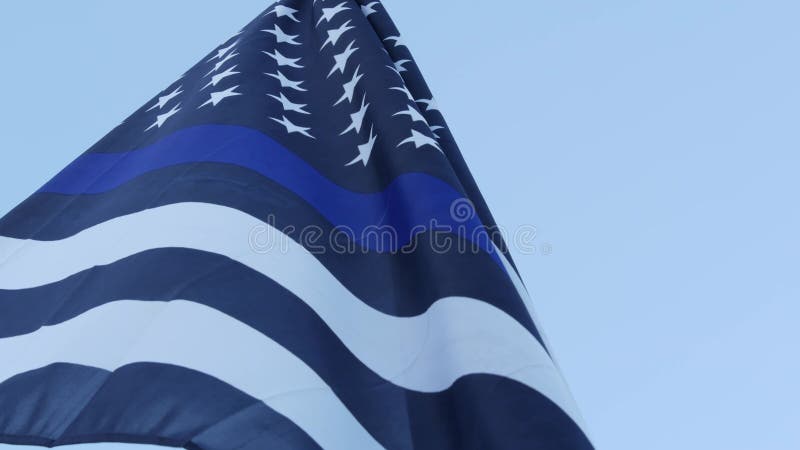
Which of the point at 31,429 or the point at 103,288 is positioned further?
the point at 103,288

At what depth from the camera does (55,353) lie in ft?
13.5

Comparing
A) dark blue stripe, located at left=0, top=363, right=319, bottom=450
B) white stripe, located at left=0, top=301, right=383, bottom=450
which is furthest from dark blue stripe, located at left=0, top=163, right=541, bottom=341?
dark blue stripe, located at left=0, top=363, right=319, bottom=450

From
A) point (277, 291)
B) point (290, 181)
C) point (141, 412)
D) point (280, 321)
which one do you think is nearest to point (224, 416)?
point (141, 412)

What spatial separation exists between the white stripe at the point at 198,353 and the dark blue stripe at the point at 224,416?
0.21ft

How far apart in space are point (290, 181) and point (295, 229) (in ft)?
1.46

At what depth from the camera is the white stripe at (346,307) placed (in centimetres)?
370

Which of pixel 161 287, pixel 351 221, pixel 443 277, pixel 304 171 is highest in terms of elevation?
pixel 304 171

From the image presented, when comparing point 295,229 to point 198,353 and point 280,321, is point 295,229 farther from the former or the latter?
point 198,353

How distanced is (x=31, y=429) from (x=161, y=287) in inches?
32.2

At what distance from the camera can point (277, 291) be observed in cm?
413

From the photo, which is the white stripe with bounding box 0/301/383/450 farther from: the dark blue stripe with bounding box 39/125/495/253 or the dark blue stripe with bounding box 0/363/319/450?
the dark blue stripe with bounding box 39/125/495/253

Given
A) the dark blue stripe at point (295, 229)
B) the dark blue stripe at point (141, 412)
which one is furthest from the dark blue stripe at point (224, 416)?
the dark blue stripe at point (295, 229)

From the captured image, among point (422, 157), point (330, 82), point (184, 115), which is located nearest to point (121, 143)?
point (184, 115)

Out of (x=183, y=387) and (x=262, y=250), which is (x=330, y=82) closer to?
(x=262, y=250)
